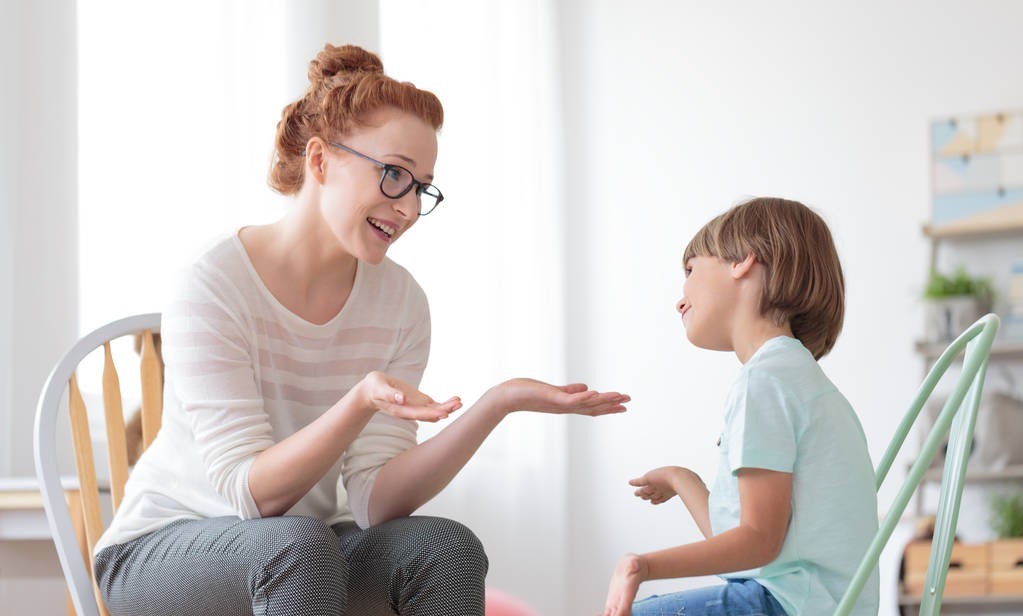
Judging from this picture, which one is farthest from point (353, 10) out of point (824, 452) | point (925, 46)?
point (824, 452)

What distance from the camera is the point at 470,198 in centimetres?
352

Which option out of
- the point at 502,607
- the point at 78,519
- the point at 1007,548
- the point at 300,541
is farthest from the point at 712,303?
the point at 1007,548

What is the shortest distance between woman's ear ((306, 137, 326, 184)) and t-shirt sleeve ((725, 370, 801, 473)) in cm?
67

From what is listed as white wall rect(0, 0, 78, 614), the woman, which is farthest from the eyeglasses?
white wall rect(0, 0, 78, 614)

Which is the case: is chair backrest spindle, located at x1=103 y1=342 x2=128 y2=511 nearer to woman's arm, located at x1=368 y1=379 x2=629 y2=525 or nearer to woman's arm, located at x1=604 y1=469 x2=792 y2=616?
woman's arm, located at x1=368 y1=379 x2=629 y2=525

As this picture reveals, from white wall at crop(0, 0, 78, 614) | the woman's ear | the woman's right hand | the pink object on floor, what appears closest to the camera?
the woman's right hand

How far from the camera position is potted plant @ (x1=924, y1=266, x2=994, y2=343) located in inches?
124

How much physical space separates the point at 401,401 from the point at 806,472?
46 centimetres

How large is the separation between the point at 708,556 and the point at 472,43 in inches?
107

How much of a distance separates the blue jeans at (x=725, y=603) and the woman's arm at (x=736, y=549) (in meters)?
0.07

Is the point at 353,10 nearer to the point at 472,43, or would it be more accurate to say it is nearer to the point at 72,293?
the point at 472,43

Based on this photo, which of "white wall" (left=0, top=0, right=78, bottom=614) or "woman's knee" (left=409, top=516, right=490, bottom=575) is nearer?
"woman's knee" (left=409, top=516, right=490, bottom=575)

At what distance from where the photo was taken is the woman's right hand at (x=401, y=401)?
1165 millimetres

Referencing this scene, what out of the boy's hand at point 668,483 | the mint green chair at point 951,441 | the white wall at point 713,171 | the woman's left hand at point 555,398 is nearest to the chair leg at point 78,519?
the woman's left hand at point 555,398
